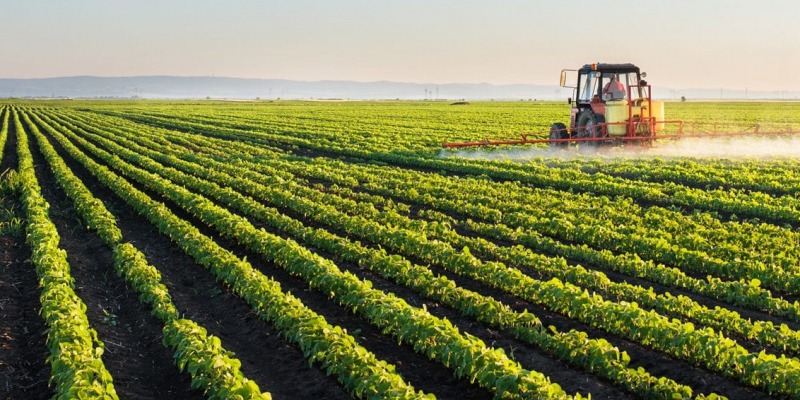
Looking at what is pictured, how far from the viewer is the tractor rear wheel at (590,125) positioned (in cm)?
2286

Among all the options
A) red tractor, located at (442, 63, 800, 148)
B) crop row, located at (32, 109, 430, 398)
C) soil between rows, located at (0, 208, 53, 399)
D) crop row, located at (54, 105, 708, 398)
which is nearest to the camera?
crop row, located at (32, 109, 430, 398)

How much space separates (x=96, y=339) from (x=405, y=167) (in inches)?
660

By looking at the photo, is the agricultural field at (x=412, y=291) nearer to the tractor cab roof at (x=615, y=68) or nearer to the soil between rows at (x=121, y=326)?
the soil between rows at (x=121, y=326)

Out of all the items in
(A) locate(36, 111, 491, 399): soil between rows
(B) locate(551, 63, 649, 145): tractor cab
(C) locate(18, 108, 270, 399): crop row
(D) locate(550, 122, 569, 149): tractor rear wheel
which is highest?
(B) locate(551, 63, 649, 145): tractor cab

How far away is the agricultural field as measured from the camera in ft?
21.3

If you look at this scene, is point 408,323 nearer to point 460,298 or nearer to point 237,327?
point 460,298

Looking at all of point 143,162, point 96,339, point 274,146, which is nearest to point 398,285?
point 96,339

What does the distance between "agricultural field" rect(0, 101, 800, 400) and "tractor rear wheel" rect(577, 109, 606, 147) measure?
5.10 meters

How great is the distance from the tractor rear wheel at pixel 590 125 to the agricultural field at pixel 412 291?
510 cm

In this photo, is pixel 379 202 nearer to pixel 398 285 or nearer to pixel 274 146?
pixel 398 285

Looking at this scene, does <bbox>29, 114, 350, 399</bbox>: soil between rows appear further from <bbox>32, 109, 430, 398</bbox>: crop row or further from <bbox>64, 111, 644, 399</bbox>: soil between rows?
<bbox>64, 111, 644, 399</bbox>: soil between rows

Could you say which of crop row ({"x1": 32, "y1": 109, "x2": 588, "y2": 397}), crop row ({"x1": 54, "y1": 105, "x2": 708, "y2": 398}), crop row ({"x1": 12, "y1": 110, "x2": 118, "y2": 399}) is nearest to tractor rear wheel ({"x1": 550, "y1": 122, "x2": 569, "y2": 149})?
crop row ({"x1": 54, "y1": 105, "x2": 708, "y2": 398})

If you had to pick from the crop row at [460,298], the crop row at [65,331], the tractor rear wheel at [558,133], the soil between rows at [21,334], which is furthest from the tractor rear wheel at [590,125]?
the soil between rows at [21,334]

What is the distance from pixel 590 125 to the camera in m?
23.0
